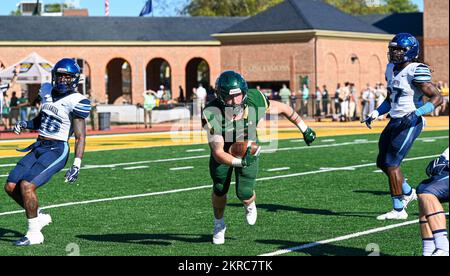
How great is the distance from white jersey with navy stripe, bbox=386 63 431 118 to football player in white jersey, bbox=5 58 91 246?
3.38 m

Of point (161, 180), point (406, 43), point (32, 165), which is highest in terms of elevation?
point (406, 43)

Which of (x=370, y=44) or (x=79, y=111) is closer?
(x=79, y=111)

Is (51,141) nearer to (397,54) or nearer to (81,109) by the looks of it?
(81,109)

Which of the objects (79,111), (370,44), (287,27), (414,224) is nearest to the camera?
(79,111)

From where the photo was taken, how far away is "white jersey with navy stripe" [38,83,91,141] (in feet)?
29.7

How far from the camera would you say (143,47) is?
2008 inches

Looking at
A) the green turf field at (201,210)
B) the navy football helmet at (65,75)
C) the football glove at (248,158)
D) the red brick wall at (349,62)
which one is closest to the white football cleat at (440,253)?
the green turf field at (201,210)

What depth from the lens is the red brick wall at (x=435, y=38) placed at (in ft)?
155

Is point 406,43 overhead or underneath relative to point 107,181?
overhead

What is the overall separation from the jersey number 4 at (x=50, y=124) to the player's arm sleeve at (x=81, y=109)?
0.18 meters
